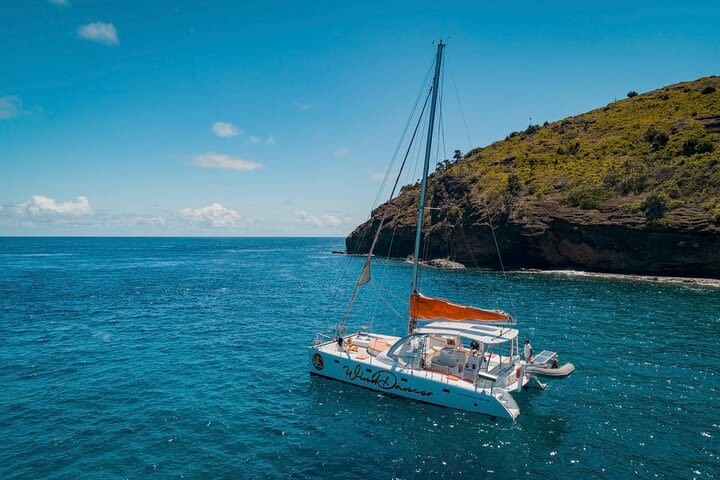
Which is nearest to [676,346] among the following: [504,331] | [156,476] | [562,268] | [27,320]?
[504,331]

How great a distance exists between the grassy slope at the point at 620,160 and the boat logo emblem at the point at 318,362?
211 feet

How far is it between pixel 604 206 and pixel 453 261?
3026cm

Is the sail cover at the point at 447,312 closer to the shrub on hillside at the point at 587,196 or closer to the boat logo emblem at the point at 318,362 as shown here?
the boat logo emblem at the point at 318,362

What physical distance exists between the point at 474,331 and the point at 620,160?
79.2 meters

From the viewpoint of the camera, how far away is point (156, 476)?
15633 mm

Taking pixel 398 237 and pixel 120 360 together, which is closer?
pixel 120 360

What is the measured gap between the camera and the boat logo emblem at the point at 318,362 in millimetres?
25294

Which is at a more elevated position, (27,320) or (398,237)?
(398,237)

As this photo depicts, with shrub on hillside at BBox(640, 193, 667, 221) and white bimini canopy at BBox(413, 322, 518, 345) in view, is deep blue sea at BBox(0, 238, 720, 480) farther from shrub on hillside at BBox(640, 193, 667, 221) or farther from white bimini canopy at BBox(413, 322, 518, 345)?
shrub on hillside at BBox(640, 193, 667, 221)

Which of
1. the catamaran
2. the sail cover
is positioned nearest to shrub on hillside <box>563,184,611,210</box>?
the catamaran

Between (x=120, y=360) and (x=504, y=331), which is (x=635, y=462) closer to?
(x=504, y=331)

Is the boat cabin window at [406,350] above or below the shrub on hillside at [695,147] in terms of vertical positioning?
below

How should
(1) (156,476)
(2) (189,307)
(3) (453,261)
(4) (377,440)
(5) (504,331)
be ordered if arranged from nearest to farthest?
1. (1) (156,476)
2. (4) (377,440)
3. (5) (504,331)
4. (2) (189,307)
5. (3) (453,261)

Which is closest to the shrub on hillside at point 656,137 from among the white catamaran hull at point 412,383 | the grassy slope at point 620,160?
the grassy slope at point 620,160
